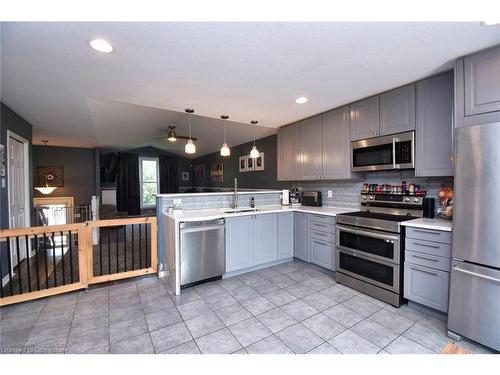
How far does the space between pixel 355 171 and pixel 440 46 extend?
1651 millimetres

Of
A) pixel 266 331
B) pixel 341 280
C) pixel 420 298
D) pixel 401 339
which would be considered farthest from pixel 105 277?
pixel 420 298

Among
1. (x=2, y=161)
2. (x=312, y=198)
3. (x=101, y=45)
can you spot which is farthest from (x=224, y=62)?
(x=2, y=161)

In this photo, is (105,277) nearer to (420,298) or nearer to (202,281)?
(202,281)

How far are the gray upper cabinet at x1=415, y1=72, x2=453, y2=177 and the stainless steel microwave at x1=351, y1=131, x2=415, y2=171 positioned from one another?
0.09 meters

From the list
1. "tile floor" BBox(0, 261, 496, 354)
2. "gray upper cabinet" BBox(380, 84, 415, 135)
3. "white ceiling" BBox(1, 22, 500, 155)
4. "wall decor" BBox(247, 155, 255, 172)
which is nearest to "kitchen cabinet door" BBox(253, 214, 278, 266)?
"tile floor" BBox(0, 261, 496, 354)

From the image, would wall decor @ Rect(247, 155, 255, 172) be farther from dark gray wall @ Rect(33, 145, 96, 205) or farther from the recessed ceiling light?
dark gray wall @ Rect(33, 145, 96, 205)

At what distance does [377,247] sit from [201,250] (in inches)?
79.9

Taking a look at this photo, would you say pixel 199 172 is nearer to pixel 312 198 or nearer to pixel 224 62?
pixel 312 198

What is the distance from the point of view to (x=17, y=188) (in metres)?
3.67

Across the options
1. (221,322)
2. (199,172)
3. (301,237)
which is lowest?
(221,322)

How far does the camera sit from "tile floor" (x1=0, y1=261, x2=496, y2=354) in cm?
182

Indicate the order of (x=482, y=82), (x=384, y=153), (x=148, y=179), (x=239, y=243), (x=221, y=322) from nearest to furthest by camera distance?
(x=482, y=82)
(x=221, y=322)
(x=384, y=153)
(x=239, y=243)
(x=148, y=179)

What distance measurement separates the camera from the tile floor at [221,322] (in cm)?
182

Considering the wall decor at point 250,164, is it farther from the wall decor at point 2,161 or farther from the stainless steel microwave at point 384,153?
the wall decor at point 2,161
